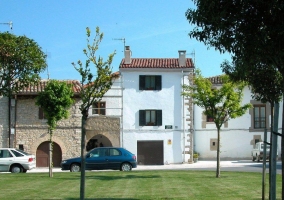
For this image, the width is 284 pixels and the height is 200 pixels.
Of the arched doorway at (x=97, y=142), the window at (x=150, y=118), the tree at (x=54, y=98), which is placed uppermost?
the tree at (x=54, y=98)

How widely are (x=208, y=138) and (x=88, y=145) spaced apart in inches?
487

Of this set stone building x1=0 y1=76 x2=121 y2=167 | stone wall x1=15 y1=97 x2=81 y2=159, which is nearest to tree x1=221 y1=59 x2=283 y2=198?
stone building x1=0 y1=76 x2=121 y2=167

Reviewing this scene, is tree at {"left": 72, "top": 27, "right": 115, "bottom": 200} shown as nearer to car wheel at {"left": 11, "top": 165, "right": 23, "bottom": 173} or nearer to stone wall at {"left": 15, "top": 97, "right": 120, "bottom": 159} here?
car wheel at {"left": 11, "top": 165, "right": 23, "bottom": 173}

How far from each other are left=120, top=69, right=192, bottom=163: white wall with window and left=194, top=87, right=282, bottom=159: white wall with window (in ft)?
23.4

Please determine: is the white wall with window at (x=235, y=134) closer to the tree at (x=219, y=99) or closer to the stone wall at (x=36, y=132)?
the stone wall at (x=36, y=132)

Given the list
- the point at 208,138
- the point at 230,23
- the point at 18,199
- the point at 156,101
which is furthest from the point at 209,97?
the point at 208,138

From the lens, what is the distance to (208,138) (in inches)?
1922

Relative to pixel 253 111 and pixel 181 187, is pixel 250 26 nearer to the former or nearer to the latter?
pixel 181 187

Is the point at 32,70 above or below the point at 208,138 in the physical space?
above

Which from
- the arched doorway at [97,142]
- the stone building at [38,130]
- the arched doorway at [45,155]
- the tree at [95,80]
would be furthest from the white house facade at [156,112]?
the tree at [95,80]

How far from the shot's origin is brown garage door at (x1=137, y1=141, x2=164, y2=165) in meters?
41.7

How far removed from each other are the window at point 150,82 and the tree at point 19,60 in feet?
42.6

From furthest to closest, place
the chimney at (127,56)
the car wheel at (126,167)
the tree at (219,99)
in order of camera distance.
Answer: the chimney at (127,56) < the car wheel at (126,167) < the tree at (219,99)

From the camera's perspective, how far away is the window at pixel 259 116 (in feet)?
158
